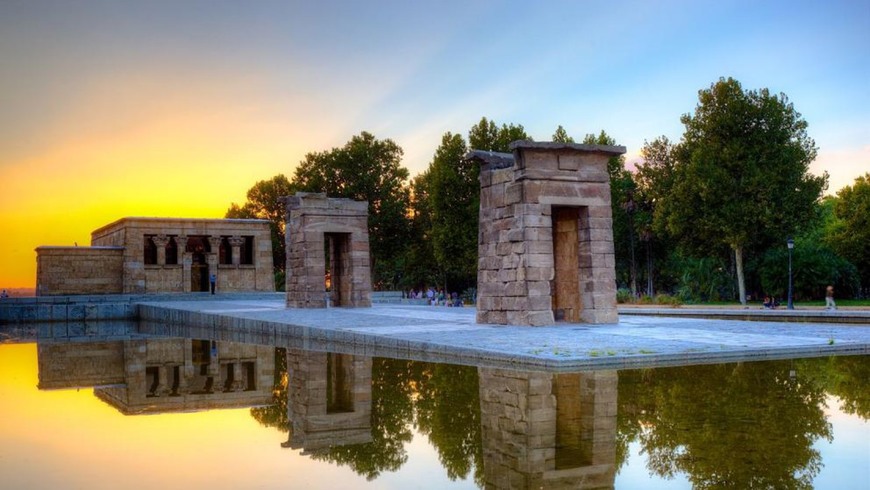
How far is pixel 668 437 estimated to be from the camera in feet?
21.3

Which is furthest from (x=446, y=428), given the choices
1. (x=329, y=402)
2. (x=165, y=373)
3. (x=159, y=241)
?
(x=159, y=241)

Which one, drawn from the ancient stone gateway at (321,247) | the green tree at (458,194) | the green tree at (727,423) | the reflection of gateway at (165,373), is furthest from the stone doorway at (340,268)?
the green tree at (727,423)

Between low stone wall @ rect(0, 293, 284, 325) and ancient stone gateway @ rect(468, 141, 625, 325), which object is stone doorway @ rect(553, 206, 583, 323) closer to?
ancient stone gateway @ rect(468, 141, 625, 325)

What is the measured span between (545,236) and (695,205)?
26.8 metres

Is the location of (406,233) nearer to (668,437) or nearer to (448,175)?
(448,175)

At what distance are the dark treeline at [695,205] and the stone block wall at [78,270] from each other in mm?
16353

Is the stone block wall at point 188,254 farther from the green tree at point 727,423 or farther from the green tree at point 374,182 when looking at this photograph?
the green tree at point 727,423

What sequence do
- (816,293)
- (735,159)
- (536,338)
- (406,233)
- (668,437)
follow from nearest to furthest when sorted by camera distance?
(668,437) → (536,338) → (735,159) → (816,293) → (406,233)

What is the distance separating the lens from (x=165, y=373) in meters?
12.6

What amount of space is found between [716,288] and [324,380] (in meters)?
43.6

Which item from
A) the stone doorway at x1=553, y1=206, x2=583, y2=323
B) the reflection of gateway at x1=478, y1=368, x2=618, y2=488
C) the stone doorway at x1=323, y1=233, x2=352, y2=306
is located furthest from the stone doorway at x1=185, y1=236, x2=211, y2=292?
the reflection of gateway at x1=478, y1=368, x2=618, y2=488

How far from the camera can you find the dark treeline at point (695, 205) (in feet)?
133

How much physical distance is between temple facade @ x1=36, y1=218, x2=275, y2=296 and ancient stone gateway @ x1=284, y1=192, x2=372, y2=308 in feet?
62.4

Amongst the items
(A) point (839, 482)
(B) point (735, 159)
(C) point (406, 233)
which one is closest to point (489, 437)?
(A) point (839, 482)
